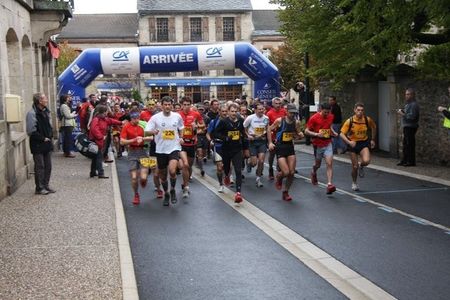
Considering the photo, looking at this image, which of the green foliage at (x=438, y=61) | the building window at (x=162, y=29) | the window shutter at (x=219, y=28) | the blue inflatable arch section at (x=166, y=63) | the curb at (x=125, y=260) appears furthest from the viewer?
the building window at (x=162, y=29)

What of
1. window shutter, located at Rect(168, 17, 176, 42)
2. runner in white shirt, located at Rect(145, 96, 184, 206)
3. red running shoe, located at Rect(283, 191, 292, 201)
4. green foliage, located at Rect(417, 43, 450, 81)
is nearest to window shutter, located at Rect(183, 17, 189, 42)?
window shutter, located at Rect(168, 17, 176, 42)

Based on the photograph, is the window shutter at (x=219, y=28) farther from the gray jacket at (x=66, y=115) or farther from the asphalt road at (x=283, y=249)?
the asphalt road at (x=283, y=249)

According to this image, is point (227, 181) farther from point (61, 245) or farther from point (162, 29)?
point (162, 29)

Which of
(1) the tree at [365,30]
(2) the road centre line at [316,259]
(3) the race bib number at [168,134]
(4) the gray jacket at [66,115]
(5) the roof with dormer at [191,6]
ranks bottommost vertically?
(2) the road centre line at [316,259]

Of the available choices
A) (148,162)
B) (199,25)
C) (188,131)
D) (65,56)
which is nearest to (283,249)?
(148,162)

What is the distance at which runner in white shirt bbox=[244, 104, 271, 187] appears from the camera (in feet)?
46.2

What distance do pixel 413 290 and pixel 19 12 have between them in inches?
476

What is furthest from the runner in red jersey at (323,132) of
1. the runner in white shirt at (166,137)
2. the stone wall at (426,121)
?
the stone wall at (426,121)

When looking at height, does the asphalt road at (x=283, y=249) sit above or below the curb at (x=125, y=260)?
below

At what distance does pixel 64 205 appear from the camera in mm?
10797

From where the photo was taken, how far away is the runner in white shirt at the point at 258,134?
1407 centimetres

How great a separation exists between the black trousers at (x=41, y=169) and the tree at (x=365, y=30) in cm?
692

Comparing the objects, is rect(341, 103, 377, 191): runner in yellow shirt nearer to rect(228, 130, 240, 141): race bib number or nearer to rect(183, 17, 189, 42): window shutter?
rect(228, 130, 240, 141): race bib number

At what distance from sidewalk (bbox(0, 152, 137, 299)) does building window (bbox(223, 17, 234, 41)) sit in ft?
168
